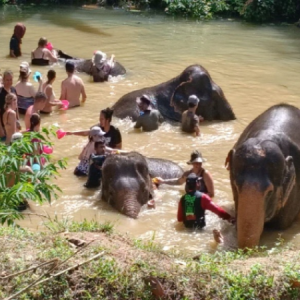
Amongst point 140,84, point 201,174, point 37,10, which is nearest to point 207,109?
point 140,84

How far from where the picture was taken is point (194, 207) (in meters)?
7.28

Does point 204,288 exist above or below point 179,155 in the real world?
above

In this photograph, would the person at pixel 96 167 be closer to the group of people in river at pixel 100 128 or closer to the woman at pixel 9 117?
the group of people in river at pixel 100 128

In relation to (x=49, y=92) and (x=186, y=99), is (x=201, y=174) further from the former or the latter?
(x=49, y=92)

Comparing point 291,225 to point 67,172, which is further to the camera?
point 67,172

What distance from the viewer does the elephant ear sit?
697 cm

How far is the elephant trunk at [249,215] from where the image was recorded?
643 cm

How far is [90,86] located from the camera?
1426 centimetres

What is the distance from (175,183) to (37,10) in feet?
65.8

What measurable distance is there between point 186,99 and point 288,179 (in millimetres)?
5073

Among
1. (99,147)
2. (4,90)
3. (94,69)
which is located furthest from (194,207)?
(94,69)

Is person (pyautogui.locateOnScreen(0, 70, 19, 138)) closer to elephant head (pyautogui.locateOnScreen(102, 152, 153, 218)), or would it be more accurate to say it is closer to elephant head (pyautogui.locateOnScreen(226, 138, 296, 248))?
elephant head (pyautogui.locateOnScreen(102, 152, 153, 218))

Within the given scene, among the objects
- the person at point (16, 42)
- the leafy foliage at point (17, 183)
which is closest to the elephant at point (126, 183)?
the leafy foliage at point (17, 183)

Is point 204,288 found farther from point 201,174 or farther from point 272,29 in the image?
point 272,29
